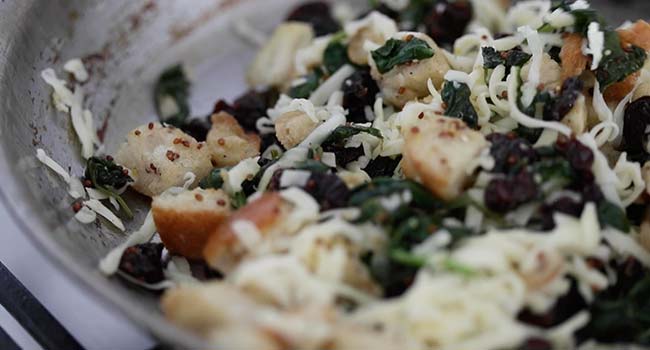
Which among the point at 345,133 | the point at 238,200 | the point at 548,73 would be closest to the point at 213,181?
the point at 238,200

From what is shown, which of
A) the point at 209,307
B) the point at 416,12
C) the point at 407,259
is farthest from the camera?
the point at 416,12

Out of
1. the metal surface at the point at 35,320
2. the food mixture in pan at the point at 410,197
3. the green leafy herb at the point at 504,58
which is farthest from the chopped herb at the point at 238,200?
the green leafy herb at the point at 504,58


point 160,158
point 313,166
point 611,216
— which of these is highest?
point 160,158

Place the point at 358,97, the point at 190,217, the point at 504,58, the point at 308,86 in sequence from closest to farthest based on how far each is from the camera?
the point at 190,217 → the point at 504,58 → the point at 358,97 → the point at 308,86

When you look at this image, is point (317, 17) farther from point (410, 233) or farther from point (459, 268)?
point (459, 268)

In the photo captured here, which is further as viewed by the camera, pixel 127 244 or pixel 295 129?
pixel 295 129
